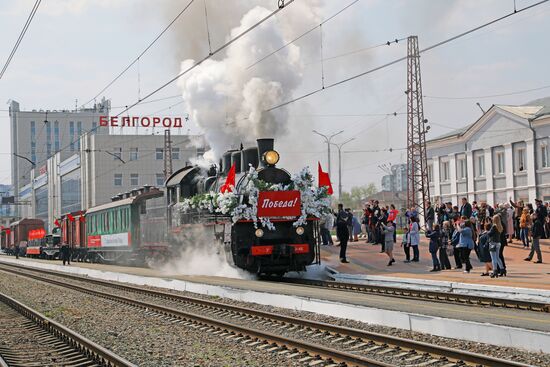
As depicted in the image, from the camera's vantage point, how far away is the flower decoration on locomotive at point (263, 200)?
2212 centimetres

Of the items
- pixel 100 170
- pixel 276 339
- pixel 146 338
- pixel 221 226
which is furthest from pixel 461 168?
pixel 100 170

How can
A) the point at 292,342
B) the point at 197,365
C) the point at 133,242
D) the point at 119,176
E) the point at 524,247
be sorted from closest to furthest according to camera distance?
the point at 197,365, the point at 292,342, the point at 524,247, the point at 133,242, the point at 119,176

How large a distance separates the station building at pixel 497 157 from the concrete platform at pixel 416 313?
83.8 feet

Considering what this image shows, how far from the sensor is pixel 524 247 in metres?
25.6

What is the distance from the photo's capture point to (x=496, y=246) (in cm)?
1902

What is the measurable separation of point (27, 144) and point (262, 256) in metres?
155

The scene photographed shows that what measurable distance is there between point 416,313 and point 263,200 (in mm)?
9219

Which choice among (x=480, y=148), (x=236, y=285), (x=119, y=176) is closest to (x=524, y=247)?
(x=236, y=285)

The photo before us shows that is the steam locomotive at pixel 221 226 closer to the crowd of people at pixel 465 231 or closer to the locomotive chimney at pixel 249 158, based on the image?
the locomotive chimney at pixel 249 158

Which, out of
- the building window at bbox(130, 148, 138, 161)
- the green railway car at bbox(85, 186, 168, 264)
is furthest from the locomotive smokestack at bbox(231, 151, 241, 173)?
the building window at bbox(130, 148, 138, 161)

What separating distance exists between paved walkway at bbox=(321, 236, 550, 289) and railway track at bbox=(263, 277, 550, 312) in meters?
1.82

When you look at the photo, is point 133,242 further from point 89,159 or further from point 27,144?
point 27,144

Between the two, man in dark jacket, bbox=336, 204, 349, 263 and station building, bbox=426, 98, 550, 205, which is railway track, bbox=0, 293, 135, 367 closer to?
man in dark jacket, bbox=336, 204, 349, 263

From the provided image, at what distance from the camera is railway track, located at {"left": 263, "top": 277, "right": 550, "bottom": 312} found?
14586 mm
